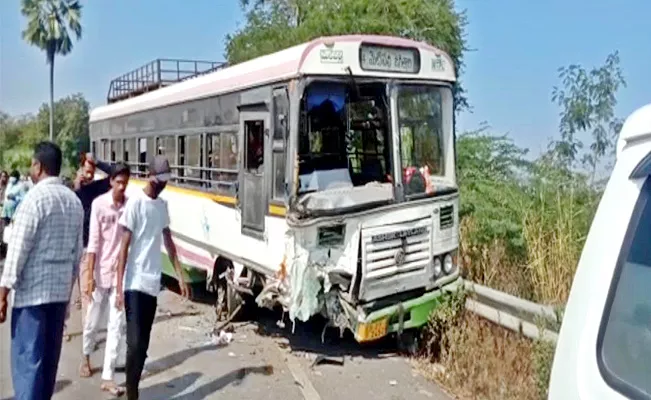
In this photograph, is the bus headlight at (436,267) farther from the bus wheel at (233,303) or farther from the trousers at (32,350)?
the trousers at (32,350)

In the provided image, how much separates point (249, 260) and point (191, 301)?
336cm

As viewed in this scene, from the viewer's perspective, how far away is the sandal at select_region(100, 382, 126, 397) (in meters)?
6.77

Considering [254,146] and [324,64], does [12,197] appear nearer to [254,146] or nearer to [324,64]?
[254,146]

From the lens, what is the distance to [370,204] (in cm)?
771

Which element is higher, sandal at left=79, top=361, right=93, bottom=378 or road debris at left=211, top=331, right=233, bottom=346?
sandal at left=79, top=361, right=93, bottom=378

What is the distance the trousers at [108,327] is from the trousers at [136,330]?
43 centimetres

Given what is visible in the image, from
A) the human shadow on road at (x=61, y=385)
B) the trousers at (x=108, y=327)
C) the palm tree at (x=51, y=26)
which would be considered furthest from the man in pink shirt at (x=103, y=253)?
the palm tree at (x=51, y=26)

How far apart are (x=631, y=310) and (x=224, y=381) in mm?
6076

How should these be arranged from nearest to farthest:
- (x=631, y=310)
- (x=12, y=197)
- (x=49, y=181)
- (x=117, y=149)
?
(x=631, y=310), (x=49, y=181), (x=12, y=197), (x=117, y=149)

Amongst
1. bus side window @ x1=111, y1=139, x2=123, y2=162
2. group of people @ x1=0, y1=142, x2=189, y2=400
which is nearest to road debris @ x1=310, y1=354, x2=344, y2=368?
group of people @ x1=0, y1=142, x2=189, y2=400

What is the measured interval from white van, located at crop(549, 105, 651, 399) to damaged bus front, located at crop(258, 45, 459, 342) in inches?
223

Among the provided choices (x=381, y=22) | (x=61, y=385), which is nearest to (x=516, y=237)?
(x=61, y=385)

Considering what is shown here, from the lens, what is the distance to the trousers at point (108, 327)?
6.85m

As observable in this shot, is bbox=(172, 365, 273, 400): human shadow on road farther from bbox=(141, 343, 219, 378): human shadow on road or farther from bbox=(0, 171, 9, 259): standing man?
bbox=(0, 171, 9, 259): standing man
